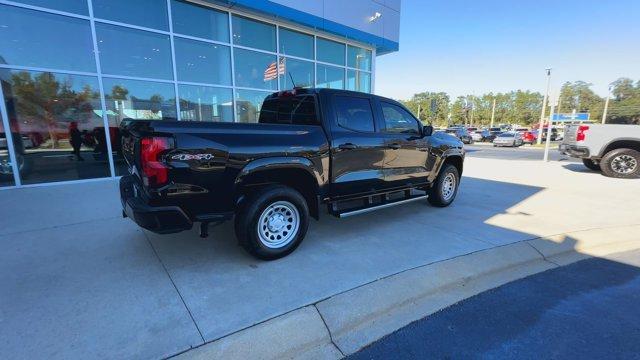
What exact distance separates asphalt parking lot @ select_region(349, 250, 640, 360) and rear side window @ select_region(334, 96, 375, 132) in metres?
2.49

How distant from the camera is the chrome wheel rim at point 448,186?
5898mm

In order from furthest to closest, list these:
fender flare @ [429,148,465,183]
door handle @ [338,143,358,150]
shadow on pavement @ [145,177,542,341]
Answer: fender flare @ [429,148,465,183] → door handle @ [338,143,358,150] → shadow on pavement @ [145,177,542,341]

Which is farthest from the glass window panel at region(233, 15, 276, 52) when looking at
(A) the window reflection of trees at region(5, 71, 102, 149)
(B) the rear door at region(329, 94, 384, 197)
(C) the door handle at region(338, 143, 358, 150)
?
(C) the door handle at region(338, 143, 358, 150)

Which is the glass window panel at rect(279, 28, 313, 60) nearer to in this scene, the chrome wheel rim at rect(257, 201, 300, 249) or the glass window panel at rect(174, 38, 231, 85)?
the glass window panel at rect(174, 38, 231, 85)

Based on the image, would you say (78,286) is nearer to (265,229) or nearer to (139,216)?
(139,216)

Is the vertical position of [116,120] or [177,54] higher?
[177,54]

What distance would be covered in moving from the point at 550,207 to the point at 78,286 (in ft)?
24.4

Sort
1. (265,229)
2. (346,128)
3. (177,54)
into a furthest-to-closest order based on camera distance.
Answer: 1. (177,54)
2. (346,128)
3. (265,229)

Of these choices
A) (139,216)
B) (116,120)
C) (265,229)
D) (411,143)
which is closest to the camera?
(139,216)

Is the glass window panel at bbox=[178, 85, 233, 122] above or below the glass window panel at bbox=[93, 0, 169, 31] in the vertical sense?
below

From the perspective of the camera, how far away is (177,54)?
9.09 metres

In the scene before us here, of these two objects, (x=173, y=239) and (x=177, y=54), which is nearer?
(x=173, y=239)

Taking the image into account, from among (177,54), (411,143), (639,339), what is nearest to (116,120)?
(177,54)

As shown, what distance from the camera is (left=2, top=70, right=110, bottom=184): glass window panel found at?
24.0 feet
